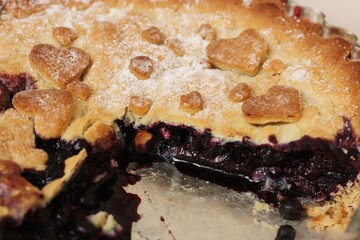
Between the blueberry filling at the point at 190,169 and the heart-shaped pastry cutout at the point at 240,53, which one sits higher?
the heart-shaped pastry cutout at the point at 240,53

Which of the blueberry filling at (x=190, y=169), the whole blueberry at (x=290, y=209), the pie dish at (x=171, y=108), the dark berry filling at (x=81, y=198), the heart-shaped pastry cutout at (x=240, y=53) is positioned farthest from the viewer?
the heart-shaped pastry cutout at (x=240, y=53)

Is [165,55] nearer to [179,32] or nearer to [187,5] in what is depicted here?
[179,32]

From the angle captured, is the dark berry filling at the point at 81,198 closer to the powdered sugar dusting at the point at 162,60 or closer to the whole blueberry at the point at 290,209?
the powdered sugar dusting at the point at 162,60

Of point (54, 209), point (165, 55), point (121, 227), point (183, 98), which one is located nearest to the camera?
point (54, 209)

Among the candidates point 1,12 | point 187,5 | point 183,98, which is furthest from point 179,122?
point 1,12

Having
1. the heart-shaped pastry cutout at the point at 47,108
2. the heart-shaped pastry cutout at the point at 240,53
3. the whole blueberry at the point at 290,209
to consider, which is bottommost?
the whole blueberry at the point at 290,209

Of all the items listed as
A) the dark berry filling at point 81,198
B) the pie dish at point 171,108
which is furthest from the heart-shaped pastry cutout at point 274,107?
the dark berry filling at point 81,198
